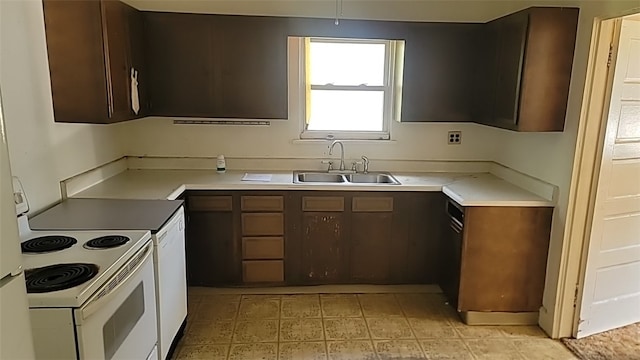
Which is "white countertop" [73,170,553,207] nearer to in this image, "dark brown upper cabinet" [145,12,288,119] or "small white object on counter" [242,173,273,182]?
"small white object on counter" [242,173,273,182]

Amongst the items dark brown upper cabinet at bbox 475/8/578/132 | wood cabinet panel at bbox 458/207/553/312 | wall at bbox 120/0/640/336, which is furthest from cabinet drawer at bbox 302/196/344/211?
dark brown upper cabinet at bbox 475/8/578/132

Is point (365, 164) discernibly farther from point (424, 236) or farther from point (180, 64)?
point (180, 64)

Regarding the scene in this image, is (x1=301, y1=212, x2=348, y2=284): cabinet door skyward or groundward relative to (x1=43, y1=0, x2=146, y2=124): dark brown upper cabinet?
groundward

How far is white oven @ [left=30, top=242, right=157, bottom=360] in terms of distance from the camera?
1.40 meters

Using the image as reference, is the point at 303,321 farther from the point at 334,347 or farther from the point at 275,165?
the point at 275,165

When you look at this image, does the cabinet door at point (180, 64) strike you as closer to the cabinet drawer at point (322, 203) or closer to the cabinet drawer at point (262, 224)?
the cabinet drawer at point (262, 224)

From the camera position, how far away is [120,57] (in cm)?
264

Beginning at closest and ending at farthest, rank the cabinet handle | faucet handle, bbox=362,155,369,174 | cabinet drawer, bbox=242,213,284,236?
the cabinet handle
cabinet drawer, bbox=242,213,284,236
faucet handle, bbox=362,155,369,174

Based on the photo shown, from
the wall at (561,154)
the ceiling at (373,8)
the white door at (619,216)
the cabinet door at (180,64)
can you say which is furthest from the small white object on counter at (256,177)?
the white door at (619,216)

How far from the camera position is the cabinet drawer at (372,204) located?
3.22 metres

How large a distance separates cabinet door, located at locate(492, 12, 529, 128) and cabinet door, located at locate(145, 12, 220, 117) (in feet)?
6.54

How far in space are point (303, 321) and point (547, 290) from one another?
5.31 ft

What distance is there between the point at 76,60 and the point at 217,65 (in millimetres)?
990

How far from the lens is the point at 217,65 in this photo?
319 centimetres
